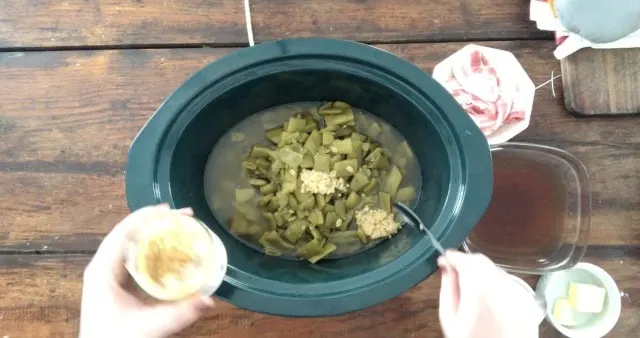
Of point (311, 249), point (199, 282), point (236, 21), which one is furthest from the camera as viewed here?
point (236, 21)

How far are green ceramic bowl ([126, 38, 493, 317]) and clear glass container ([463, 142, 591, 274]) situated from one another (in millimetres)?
112

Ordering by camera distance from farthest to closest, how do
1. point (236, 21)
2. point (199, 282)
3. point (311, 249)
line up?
point (236, 21), point (311, 249), point (199, 282)

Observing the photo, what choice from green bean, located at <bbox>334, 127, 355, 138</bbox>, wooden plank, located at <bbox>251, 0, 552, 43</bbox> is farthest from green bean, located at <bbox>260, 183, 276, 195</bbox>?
wooden plank, located at <bbox>251, 0, 552, 43</bbox>

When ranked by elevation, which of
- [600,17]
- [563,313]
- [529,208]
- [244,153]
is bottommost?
[563,313]

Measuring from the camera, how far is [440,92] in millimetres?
645

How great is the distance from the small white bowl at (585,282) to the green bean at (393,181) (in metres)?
0.22

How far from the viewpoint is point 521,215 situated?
0.79 metres

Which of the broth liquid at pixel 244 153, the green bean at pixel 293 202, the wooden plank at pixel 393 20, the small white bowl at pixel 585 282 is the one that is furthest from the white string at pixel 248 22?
the small white bowl at pixel 585 282

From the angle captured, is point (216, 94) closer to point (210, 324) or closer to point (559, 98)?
point (210, 324)

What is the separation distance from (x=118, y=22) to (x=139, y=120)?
140mm

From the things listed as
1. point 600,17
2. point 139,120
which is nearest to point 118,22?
point 139,120

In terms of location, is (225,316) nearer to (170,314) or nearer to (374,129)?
(170,314)

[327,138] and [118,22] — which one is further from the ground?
[118,22]

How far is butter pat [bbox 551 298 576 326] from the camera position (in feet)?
2.50
